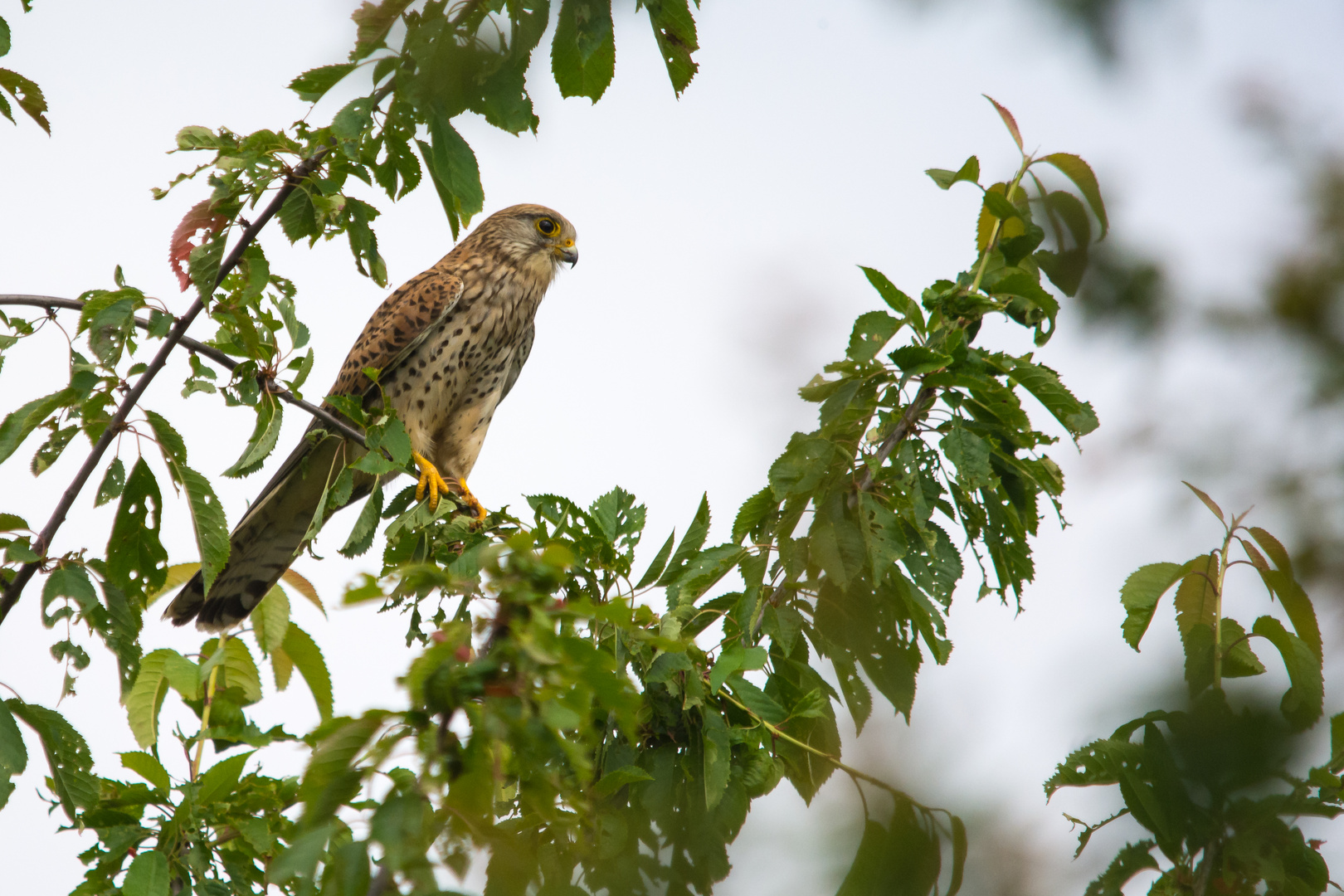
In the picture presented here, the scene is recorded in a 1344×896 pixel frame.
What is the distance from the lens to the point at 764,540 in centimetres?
251

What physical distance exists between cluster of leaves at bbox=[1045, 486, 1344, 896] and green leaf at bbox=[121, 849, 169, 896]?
184cm

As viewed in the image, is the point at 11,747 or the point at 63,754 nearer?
the point at 11,747

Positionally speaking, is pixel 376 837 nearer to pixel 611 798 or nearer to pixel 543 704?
pixel 543 704

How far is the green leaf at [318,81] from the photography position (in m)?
2.21

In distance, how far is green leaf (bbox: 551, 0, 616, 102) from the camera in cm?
204

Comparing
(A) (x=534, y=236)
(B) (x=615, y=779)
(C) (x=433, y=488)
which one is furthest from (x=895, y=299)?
(A) (x=534, y=236)

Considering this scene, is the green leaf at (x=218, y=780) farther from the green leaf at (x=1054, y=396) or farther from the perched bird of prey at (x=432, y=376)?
the green leaf at (x=1054, y=396)

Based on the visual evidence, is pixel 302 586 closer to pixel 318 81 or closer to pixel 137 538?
pixel 137 538

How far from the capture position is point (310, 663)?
3.14m

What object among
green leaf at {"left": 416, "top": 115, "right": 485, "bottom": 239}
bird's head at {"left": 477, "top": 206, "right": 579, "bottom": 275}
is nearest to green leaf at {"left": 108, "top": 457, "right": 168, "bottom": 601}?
green leaf at {"left": 416, "top": 115, "right": 485, "bottom": 239}

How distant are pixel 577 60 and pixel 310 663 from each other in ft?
6.21

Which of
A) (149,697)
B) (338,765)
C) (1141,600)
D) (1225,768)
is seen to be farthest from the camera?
(149,697)

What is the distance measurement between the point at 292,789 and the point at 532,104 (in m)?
1.72

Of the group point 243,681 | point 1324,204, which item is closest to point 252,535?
point 243,681
